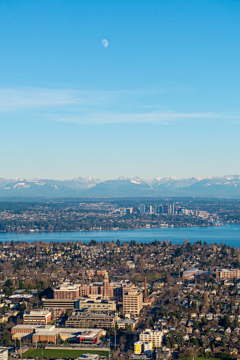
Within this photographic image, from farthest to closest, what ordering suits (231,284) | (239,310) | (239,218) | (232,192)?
1. (232,192)
2. (239,218)
3. (231,284)
4. (239,310)

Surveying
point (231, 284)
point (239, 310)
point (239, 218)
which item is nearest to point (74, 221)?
point (239, 218)

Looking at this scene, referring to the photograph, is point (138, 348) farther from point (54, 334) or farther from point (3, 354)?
point (3, 354)

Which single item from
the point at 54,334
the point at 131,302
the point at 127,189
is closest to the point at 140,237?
the point at 131,302

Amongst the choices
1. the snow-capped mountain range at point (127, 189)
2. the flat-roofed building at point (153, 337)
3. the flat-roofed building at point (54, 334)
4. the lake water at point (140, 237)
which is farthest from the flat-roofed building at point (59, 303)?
the snow-capped mountain range at point (127, 189)

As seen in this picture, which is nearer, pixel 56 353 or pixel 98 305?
pixel 56 353

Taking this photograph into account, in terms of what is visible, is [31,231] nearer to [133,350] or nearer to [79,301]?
[79,301]

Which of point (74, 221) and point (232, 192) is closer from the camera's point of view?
point (74, 221)

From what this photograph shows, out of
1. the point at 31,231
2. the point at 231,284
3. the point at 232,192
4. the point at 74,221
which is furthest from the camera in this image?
the point at 232,192
